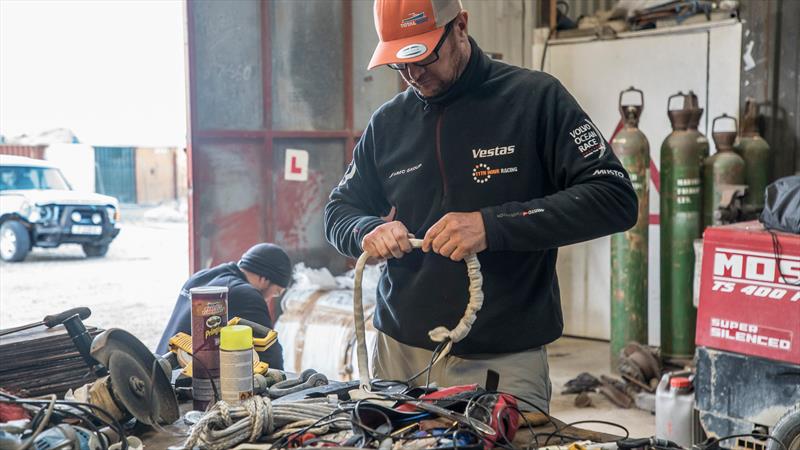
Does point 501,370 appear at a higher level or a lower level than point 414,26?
lower

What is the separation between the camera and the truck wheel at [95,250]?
10762 mm

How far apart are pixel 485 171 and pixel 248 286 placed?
146cm

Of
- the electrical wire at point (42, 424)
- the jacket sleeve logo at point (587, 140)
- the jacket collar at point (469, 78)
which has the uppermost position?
the jacket collar at point (469, 78)

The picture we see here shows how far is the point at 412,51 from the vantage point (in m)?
2.00

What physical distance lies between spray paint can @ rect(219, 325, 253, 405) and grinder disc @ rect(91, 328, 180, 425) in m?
0.18

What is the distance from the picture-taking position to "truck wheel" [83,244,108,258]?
10762mm

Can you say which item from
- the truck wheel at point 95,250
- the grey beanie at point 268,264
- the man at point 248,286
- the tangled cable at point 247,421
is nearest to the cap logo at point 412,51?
the tangled cable at point 247,421

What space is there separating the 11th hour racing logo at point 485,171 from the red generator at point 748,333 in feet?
5.88

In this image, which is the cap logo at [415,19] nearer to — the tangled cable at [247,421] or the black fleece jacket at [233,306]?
the tangled cable at [247,421]

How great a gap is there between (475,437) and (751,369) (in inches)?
92.4

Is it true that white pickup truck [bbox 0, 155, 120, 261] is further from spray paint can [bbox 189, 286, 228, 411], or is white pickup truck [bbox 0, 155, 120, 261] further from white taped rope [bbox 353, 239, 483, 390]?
white taped rope [bbox 353, 239, 483, 390]

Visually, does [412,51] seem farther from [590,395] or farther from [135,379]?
[590,395]

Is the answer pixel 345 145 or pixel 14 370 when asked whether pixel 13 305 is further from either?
pixel 14 370

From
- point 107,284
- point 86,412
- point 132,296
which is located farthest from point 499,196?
point 107,284
